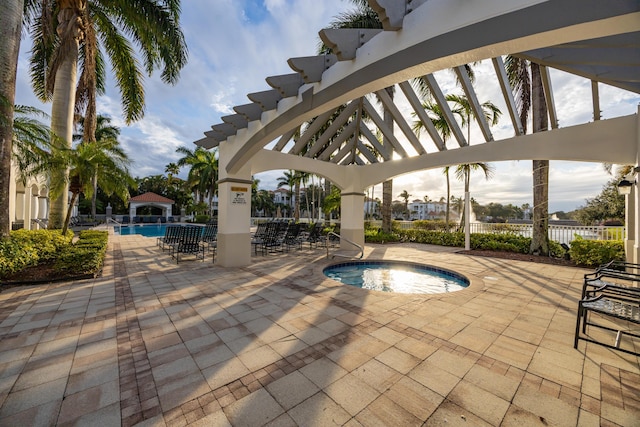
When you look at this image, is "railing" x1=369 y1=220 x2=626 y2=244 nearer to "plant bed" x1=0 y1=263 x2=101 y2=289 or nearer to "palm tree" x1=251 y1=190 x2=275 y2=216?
"plant bed" x1=0 y1=263 x2=101 y2=289

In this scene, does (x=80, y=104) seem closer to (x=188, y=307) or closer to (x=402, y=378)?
(x=188, y=307)

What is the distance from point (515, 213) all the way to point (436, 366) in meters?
89.4

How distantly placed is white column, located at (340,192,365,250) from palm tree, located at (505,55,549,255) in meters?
6.85

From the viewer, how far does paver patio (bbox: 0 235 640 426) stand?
2131mm

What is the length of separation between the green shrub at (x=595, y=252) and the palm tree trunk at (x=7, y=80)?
1595 centimetres

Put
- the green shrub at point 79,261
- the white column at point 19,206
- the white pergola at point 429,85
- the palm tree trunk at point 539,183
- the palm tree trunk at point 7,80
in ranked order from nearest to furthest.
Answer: the white pergola at point 429,85
the palm tree trunk at point 7,80
the green shrub at point 79,261
the palm tree trunk at point 539,183
the white column at point 19,206

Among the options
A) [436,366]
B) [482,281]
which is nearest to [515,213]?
[482,281]

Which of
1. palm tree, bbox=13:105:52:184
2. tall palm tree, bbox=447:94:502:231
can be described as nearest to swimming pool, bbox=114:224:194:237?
palm tree, bbox=13:105:52:184

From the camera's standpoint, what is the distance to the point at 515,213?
73000mm

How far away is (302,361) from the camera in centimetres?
286

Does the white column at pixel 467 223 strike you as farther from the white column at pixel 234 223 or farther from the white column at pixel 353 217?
the white column at pixel 234 223

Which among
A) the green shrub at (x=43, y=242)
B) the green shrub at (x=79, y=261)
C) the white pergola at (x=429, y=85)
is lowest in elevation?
the green shrub at (x=79, y=261)

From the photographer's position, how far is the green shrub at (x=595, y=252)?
784 centimetres

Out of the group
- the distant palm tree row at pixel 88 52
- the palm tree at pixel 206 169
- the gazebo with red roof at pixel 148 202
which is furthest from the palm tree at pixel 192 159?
the distant palm tree row at pixel 88 52
